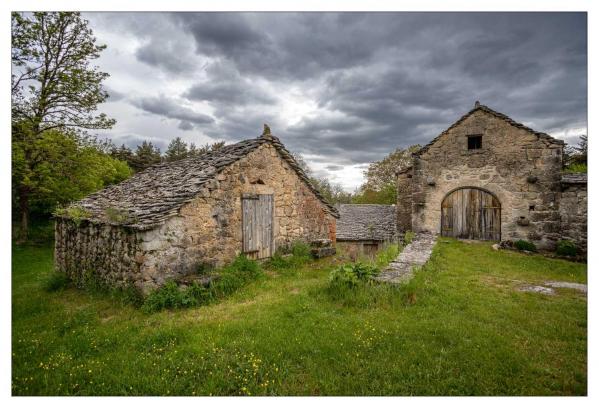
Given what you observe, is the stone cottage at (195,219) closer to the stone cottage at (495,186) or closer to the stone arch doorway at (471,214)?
the stone cottage at (495,186)

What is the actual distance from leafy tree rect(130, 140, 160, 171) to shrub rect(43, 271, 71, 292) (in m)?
29.6

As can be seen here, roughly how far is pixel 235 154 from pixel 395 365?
6.35m

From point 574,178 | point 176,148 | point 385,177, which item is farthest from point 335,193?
point 574,178

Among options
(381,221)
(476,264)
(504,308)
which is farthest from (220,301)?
(381,221)

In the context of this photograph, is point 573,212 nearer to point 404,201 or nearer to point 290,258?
point 404,201

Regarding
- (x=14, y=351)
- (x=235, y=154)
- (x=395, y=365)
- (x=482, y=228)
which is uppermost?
(x=235, y=154)

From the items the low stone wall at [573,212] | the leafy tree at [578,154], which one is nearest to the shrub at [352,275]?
the low stone wall at [573,212]

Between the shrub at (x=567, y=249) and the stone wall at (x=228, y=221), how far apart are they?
808 centimetres

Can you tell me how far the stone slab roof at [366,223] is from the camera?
682 inches

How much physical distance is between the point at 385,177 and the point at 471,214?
824 inches

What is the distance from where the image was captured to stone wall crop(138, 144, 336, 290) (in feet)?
19.8

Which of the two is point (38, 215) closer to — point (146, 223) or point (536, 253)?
point (146, 223)

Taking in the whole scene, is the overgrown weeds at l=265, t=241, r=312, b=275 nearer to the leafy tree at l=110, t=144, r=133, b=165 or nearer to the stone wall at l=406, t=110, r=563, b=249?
the stone wall at l=406, t=110, r=563, b=249

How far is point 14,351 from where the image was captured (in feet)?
13.5
